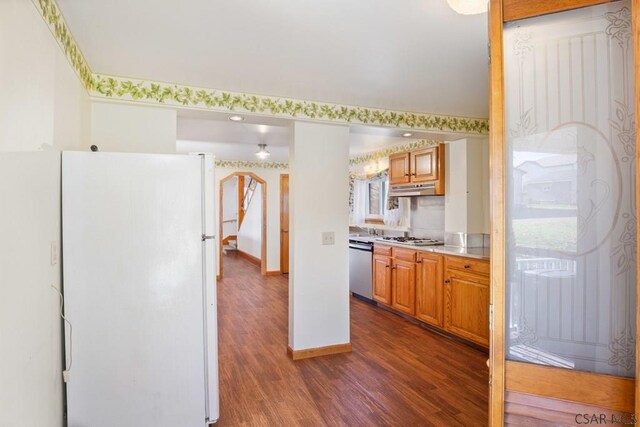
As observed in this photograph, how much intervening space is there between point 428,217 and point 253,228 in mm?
4805

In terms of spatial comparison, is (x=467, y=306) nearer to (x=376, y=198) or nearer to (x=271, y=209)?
(x=376, y=198)

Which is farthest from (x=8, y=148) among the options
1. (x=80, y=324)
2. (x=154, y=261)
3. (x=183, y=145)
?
(x=183, y=145)

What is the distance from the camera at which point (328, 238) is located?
3.17m

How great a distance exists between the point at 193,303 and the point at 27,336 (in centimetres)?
76

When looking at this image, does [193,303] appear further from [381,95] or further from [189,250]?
[381,95]

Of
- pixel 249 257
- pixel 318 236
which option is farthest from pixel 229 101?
pixel 249 257

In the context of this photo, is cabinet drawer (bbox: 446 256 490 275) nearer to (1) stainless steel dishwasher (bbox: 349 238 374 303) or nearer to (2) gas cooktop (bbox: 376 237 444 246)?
(2) gas cooktop (bbox: 376 237 444 246)

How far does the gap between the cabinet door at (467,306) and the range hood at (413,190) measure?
1122 millimetres

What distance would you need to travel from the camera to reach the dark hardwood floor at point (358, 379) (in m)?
2.22

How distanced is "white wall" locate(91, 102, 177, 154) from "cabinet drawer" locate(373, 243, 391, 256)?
277 cm

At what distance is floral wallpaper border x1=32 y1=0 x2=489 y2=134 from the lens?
198 cm

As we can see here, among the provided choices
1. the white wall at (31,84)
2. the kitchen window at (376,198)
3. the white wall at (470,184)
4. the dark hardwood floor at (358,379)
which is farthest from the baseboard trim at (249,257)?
the white wall at (31,84)

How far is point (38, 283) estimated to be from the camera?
140cm

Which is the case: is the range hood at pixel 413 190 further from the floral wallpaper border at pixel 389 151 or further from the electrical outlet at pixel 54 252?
the electrical outlet at pixel 54 252
